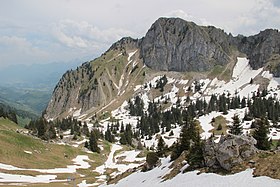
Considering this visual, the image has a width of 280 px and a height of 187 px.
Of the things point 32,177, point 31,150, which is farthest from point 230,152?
point 31,150

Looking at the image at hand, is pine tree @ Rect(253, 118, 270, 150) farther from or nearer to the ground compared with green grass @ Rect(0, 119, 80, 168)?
farther from the ground

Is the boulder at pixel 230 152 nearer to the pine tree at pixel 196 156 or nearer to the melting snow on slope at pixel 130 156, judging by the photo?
the pine tree at pixel 196 156

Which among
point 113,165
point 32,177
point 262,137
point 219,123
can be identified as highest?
point 262,137

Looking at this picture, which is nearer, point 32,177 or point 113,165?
point 32,177

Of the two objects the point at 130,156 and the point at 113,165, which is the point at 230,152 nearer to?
the point at 113,165

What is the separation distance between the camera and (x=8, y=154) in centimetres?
8512

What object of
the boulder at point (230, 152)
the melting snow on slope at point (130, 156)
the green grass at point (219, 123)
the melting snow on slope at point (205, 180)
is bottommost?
the melting snow on slope at point (130, 156)

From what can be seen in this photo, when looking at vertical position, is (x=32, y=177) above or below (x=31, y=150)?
below

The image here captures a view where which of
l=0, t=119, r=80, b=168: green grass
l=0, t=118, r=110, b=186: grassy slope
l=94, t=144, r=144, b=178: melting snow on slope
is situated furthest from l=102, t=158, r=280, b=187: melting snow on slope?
l=0, t=119, r=80, b=168: green grass

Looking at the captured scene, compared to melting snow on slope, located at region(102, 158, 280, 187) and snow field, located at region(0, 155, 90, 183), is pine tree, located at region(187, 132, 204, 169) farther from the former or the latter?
snow field, located at region(0, 155, 90, 183)

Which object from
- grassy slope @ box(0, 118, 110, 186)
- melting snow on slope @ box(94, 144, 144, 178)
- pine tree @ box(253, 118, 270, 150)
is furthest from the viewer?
A: melting snow on slope @ box(94, 144, 144, 178)

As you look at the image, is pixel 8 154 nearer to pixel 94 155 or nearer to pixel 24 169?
pixel 24 169

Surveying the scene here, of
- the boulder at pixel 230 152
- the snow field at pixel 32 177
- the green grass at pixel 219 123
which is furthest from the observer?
the green grass at pixel 219 123

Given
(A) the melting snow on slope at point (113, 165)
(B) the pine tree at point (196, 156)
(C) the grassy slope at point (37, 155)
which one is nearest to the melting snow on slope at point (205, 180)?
(B) the pine tree at point (196, 156)
